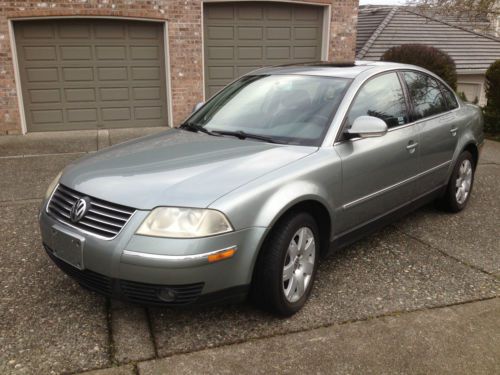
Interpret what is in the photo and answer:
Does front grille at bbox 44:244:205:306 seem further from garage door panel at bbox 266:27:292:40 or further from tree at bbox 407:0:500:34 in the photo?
tree at bbox 407:0:500:34

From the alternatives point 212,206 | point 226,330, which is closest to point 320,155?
point 212,206

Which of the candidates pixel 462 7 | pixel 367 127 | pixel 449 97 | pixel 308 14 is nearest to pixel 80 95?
pixel 308 14

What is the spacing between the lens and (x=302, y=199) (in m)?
3.10

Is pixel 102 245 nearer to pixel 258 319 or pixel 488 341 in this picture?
pixel 258 319

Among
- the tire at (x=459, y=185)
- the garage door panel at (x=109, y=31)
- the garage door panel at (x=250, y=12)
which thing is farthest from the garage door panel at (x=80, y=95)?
the tire at (x=459, y=185)

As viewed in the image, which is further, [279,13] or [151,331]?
[279,13]

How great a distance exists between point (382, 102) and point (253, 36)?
7098 mm

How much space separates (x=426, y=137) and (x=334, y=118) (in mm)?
1306

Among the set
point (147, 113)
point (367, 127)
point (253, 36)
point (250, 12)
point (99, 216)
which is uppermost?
point (250, 12)

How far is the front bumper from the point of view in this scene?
2629 mm

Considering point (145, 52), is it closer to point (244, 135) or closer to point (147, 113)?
point (147, 113)

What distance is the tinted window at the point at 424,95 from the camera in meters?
4.49

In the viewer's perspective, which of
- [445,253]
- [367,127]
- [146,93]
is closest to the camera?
[367,127]

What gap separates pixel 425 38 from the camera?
55.1 ft
